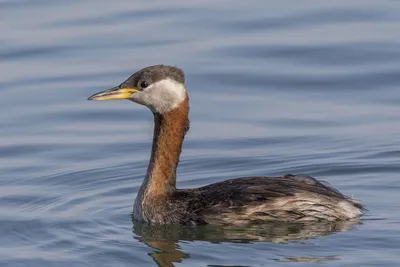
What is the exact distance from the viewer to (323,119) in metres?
15.5

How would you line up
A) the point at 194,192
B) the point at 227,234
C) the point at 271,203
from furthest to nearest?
the point at 194,192 < the point at 271,203 < the point at 227,234

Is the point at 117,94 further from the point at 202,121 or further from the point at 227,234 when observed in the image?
the point at 202,121

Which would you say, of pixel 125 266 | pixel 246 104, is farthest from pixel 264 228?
pixel 246 104

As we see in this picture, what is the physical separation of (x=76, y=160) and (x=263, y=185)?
2.96 metres

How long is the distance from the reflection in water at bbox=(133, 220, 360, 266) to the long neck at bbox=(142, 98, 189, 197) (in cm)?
55

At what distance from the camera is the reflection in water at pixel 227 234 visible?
459 inches

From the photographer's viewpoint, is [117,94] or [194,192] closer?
[194,192]

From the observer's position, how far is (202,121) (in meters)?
15.6

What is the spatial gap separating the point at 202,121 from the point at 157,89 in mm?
3149

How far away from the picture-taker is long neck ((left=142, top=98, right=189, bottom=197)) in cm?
1266

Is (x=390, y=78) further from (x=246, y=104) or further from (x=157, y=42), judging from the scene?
(x=157, y=42)

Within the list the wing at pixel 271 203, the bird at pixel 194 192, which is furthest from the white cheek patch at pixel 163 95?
the wing at pixel 271 203

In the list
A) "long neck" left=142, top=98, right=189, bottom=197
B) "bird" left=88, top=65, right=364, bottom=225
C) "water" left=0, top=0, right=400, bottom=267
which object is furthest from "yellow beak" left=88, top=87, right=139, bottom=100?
"water" left=0, top=0, right=400, bottom=267

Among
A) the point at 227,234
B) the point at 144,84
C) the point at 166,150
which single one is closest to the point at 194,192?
the point at 166,150
